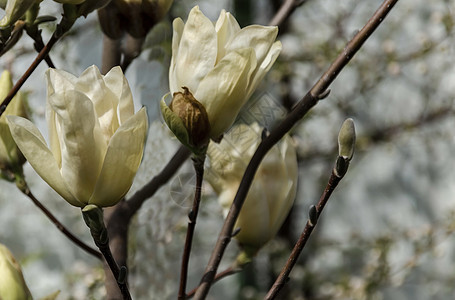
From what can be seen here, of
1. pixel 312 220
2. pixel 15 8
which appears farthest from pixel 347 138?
pixel 15 8

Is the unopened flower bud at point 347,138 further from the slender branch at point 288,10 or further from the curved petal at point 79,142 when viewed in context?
the slender branch at point 288,10

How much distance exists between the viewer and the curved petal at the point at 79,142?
26 cm

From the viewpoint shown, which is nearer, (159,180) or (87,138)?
(87,138)

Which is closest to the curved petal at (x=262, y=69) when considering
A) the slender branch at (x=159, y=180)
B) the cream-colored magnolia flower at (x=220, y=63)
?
the cream-colored magnolia flower at (x=220, y=63)

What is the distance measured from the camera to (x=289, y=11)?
46 centimetres

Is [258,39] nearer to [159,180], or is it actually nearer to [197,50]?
[197,50]

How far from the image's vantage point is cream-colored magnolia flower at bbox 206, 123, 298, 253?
1.19 feet

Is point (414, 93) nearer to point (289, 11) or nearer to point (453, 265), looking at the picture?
point (453, 265)

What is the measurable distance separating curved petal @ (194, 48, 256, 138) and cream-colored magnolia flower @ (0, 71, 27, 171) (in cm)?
11

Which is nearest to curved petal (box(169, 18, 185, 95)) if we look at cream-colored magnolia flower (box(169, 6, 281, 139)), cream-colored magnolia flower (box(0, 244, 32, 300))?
cream-colored magnolia flower (box(169, 6, 281, 139))

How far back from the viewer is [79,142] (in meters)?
0.27

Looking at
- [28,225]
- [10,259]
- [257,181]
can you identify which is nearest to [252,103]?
[257,181]

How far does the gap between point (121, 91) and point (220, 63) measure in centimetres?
4

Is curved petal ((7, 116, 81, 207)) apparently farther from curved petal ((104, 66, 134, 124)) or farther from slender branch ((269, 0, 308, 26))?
slender branch ((269, 0, 308, 26))
